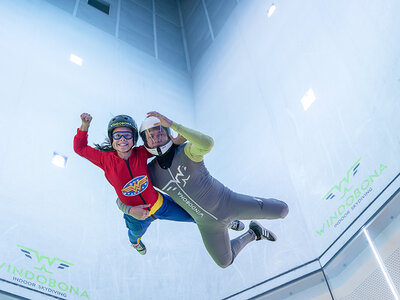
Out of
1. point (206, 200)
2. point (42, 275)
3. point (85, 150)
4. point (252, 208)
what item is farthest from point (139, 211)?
Result: point (42, 275)

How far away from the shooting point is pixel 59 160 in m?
4.10

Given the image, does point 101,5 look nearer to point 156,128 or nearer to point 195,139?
point 156,128

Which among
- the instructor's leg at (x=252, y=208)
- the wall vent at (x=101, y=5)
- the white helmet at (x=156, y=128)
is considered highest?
the white helmet at (x=156, y=128)

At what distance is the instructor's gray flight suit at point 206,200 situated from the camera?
8.07 feet

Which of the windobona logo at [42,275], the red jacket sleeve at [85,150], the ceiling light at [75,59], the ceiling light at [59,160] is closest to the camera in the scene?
the red jacket sleeve at [85,150]

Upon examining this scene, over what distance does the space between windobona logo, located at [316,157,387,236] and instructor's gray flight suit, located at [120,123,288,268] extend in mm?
729

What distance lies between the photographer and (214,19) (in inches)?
268

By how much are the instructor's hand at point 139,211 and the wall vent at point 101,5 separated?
5.16 metres

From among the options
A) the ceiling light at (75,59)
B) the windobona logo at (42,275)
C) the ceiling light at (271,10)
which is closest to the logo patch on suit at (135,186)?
the windobona logo at (42,275)

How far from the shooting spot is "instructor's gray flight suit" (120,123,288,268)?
2.46 meters

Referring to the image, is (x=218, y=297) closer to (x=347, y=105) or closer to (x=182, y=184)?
(x=182, y=184)

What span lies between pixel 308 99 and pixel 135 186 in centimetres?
224

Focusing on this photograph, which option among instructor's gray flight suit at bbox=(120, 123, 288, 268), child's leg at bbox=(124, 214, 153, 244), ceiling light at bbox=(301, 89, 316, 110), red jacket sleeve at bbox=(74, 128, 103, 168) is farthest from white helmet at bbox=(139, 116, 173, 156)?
ceiling light at bbox=(301, 89, 316, 110)

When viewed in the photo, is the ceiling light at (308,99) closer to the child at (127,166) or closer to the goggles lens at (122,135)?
the child at (127,166)
